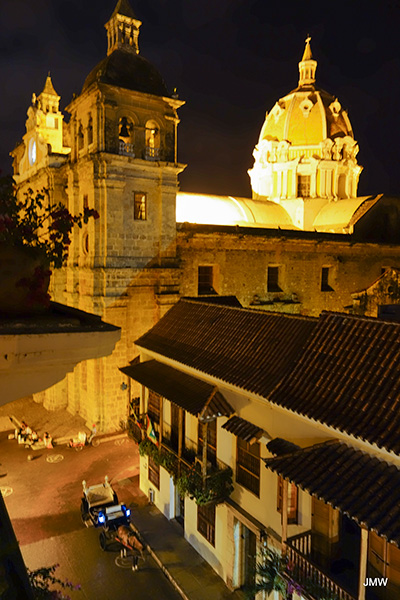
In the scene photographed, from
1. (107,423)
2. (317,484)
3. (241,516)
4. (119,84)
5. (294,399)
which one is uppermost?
(119,84)

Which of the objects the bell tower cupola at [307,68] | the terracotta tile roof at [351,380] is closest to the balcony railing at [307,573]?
the terracotta tile roof at [351,380]

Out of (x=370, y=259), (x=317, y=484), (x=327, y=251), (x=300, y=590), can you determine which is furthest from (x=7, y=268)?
(x=370, y=259)

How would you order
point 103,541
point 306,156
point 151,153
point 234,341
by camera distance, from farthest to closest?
point 306,156
point 151,153
point 103,541
point 234,341

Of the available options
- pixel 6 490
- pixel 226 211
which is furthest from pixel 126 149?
pixel 6 490

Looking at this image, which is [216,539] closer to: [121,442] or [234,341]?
[234,341]

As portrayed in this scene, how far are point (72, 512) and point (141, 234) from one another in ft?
43.2

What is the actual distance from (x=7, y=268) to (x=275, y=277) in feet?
85.6

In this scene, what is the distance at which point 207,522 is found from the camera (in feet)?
43.1

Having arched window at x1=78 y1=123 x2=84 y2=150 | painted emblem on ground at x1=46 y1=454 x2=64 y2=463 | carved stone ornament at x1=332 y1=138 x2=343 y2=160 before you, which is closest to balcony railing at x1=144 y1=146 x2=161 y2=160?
arched window at x1=78 y1=123 x2=84 y2=150

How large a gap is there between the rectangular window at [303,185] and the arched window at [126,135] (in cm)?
1913

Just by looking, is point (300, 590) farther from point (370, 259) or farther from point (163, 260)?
point (370, 259)

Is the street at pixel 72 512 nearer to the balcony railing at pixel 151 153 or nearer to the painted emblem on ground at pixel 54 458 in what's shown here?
the painted emblem on ground at pixel 54 458

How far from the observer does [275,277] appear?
94.1ft

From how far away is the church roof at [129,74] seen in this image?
22016 mm
